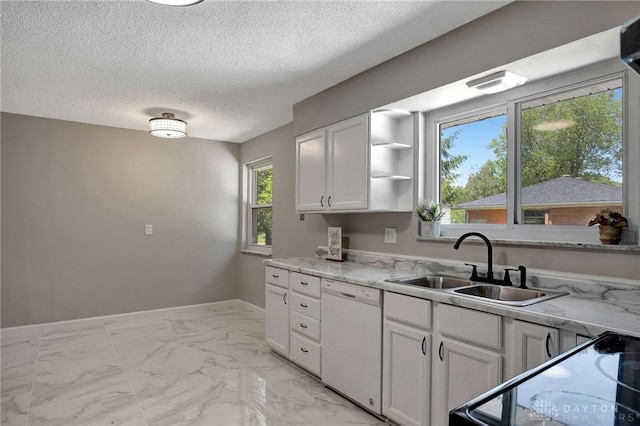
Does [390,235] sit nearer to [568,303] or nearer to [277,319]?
[277,319]

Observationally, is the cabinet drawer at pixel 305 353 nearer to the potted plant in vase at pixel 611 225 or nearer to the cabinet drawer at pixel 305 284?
the cabinet drawer at pixel 305 284

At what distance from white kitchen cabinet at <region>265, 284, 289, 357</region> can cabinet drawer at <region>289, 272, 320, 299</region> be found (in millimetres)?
142

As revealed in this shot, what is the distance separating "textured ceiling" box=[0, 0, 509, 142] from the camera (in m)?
2.13

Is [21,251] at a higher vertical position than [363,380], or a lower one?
higher

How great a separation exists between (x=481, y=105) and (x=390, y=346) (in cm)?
170

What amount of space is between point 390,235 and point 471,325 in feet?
4.33

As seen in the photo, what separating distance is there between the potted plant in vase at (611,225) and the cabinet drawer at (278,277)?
2181 mm

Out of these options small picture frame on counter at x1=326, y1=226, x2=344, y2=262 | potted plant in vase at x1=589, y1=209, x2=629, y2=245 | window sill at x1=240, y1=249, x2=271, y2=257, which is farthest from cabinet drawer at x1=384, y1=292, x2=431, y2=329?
window sill at x1=240, y1=249, x2=271, y2=257

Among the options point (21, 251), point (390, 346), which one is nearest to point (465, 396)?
point (390, 346)

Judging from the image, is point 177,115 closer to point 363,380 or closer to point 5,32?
point 5,32

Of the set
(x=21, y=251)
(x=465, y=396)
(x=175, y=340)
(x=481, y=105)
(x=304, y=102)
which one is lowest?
(x=175, y=340)

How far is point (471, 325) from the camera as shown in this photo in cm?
181

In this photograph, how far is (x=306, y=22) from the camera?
2.26 meters

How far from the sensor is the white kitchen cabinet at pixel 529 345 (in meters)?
1.53
